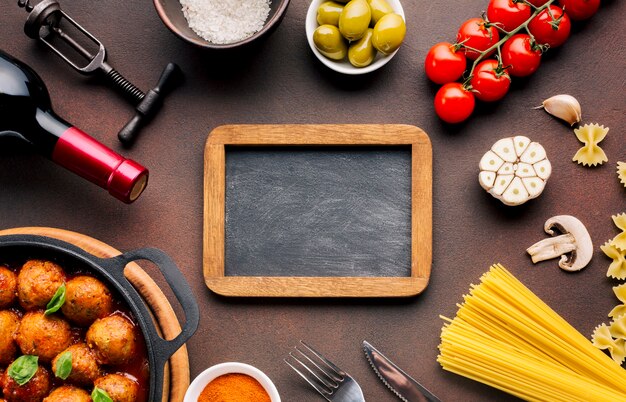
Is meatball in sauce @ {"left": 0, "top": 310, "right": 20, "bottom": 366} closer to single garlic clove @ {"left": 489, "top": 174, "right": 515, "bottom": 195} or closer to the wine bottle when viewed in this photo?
the wine bottle

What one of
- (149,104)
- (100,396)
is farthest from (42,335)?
(149,104)

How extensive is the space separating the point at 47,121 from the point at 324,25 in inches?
33.5

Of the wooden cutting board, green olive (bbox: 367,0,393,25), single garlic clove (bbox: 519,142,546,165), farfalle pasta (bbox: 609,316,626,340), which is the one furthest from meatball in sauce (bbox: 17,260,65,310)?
farfalle pasta (bbox: 609,316,626,340)

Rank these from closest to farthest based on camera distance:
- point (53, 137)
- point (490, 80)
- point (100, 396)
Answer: point (100, 396) < point (53, 137) < point (490, 80)

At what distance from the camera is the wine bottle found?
187cm

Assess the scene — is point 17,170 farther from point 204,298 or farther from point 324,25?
point 324,25

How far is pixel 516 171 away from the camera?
2.01 m

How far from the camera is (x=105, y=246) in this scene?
1.96 meters

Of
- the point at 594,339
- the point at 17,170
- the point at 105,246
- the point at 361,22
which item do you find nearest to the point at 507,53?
the point at 361,22

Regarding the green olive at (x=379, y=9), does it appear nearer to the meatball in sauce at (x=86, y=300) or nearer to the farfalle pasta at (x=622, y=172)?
the farfalle pasta at (x=622, y=172)

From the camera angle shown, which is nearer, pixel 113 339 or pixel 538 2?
pixel 113 339

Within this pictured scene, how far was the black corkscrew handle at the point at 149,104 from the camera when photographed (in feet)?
6.70

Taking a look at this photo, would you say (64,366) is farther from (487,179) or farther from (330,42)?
(487,179)

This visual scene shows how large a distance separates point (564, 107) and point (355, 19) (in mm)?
718
